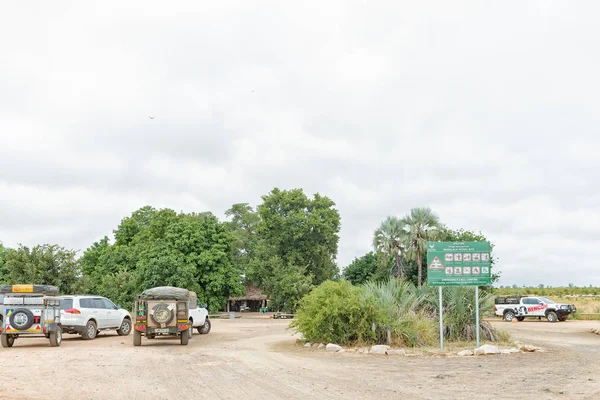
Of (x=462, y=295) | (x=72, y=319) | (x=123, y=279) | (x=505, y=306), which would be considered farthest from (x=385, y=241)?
(x=72, y=319)

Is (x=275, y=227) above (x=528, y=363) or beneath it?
above

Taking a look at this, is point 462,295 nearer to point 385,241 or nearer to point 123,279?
point 385,241

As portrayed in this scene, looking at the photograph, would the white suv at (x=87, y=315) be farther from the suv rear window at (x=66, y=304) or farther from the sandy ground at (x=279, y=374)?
the sandy ground at (x=279, y=374)

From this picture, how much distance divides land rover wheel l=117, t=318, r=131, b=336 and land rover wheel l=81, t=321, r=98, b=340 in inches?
84.7

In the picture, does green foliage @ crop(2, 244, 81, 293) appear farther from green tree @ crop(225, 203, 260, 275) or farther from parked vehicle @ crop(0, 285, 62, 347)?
green tree @ crop(225, 203, 260, 275)

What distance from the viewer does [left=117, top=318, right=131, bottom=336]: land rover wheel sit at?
Result: 27172mm

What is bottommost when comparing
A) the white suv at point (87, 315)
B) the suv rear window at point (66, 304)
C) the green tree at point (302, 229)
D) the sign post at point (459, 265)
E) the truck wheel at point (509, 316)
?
the truck wheel at point (509, 316)

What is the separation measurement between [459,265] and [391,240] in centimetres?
2969

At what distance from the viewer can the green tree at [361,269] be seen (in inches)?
2603

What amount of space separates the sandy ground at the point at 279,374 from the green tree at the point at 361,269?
1783 inches

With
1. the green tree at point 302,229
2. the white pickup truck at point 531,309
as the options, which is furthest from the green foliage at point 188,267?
the white pickup truck at point 531,309

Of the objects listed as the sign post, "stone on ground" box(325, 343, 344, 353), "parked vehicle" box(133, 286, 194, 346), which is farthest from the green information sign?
"parked vehicle" box(133, 286, 194, 346)

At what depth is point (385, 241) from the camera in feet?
167

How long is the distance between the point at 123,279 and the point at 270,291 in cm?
1366
